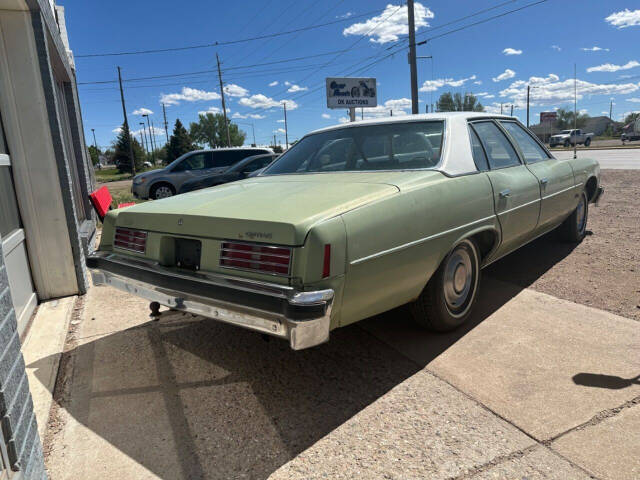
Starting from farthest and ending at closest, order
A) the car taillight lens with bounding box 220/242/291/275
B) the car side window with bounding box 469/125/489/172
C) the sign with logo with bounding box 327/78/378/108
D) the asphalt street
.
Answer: the sign with logo with bounding box 327/78/378/108 → the asphalt street → the car side window with bounding box 469/125/489/172 → the car taillight lens with bounding box 220/242/291/275

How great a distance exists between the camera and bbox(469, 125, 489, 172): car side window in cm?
348

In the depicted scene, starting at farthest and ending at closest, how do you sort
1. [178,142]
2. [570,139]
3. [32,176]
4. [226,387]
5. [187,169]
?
1. [178,142]
2. [570,139]
3. [187,169]
4. [32,176]
5. [226,387]

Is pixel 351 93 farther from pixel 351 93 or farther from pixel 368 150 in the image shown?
pixel 368 150

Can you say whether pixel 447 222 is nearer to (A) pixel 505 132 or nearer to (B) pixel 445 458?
(B) pixel 445 458

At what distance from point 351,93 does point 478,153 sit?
17.7 meters

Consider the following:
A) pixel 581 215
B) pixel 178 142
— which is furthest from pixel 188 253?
pixel 178 142

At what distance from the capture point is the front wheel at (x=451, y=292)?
3.08 meters

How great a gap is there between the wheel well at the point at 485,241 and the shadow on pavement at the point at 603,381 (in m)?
1.12

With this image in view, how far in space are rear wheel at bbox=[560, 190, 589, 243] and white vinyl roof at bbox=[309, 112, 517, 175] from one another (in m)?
2.31

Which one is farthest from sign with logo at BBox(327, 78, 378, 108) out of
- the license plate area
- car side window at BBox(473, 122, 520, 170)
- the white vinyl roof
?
the license plate area

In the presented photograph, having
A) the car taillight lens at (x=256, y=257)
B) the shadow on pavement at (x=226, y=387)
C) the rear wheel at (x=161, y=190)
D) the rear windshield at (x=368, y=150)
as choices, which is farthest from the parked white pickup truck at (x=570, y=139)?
the car taillight lens at (x=256, y=257)

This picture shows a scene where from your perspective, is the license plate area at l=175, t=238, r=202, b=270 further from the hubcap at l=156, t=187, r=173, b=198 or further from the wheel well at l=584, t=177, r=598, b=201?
the hubcap at l=156, t=187, r=173, b=198

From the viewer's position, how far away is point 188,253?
2.69 meters

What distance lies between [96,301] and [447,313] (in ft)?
10.7
